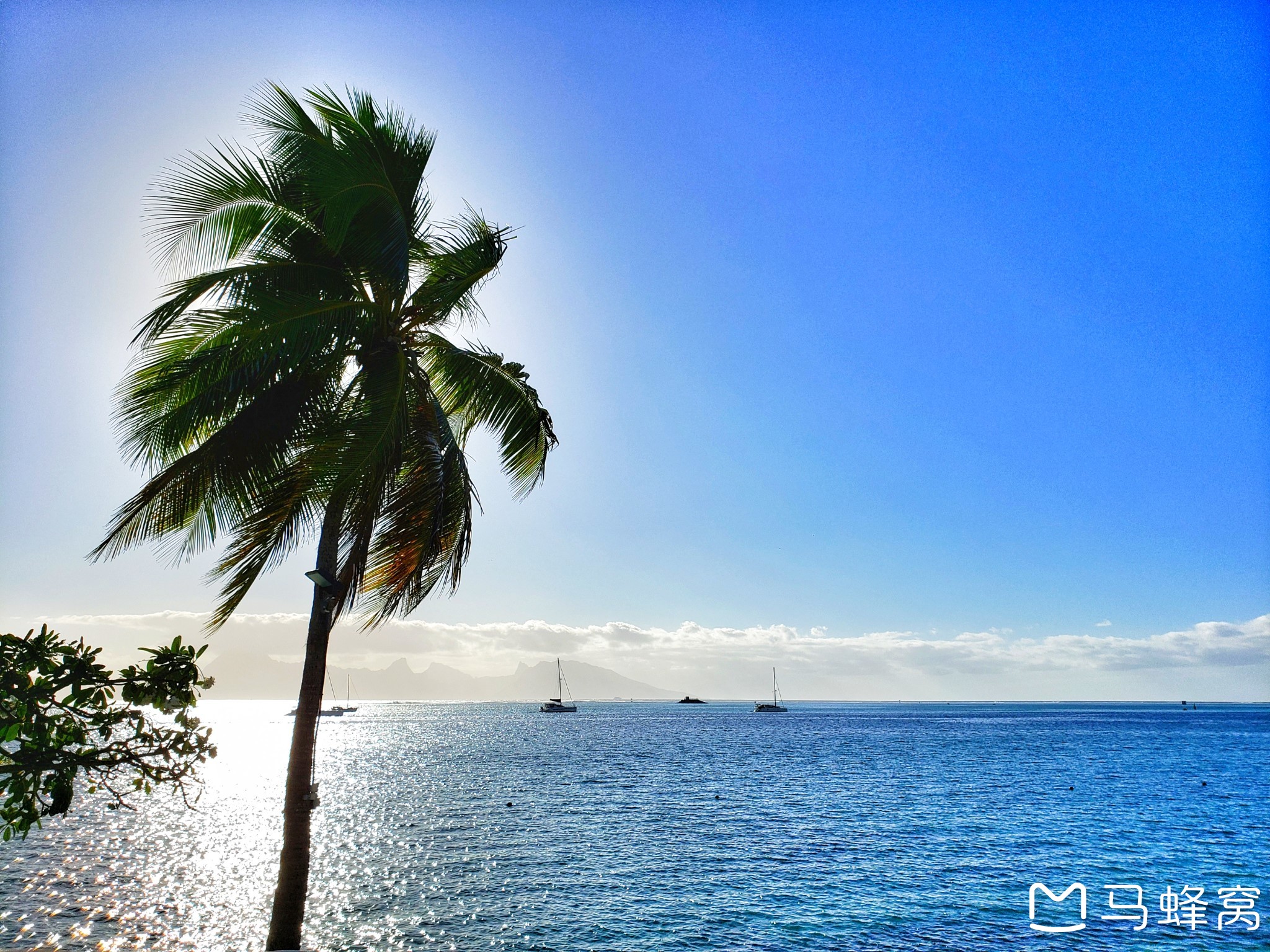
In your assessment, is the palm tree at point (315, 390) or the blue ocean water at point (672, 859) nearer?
the palm tree at point (315, 390)

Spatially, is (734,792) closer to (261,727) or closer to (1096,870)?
(1096,870)

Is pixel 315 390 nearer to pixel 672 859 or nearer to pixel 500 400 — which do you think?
pixel 500 400

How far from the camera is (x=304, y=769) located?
9453 mm

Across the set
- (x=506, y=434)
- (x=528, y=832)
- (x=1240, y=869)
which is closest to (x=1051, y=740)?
(x=1240, y=869)

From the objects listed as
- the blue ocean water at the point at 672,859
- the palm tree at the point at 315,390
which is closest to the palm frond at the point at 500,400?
the palm tree at the point at 315,390

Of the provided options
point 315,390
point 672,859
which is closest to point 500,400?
point 315,390

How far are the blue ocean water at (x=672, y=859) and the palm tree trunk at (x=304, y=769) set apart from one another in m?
13.5

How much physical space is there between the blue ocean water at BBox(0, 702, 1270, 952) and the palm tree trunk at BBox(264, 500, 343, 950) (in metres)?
13.5

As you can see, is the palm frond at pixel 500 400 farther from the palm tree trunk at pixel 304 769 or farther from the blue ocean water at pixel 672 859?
the blue ocean water at pixel 672 859

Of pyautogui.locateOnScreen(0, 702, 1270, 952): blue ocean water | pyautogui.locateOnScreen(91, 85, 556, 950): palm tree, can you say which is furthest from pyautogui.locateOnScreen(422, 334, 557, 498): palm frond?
pyautogui.locateOnScreen(0, 702, 1270, 952): blue ocean water

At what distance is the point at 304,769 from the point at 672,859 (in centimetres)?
2475

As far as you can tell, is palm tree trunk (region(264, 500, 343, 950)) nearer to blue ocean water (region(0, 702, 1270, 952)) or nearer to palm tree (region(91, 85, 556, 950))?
palm tree (region(91, 85, 556, 950))

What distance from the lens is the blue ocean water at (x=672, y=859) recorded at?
21953 mm

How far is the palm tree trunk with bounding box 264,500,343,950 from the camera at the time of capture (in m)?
9.10
